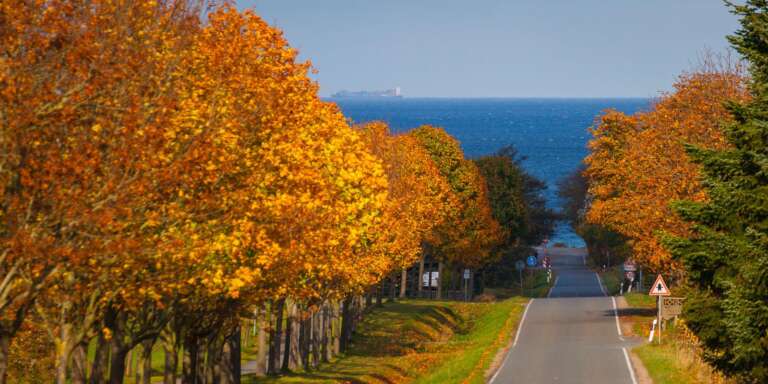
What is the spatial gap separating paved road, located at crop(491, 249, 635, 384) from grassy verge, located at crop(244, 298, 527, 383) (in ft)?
3.45

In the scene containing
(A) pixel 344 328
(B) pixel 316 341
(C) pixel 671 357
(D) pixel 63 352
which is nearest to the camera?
(D) pixel 63 352

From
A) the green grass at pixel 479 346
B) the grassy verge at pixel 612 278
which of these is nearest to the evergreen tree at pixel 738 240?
the green grass at pixel 479 346

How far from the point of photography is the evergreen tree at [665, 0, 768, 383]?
2598 centimetres

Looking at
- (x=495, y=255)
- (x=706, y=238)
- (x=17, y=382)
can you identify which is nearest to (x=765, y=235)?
(x=706, y=238)

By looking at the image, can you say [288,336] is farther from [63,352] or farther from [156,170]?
[156,170]

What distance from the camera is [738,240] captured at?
27.7 metres

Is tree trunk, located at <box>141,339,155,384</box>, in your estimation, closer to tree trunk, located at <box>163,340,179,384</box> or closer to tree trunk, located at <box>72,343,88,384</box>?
tree trunk, located at <box>163,340,179,384</box>

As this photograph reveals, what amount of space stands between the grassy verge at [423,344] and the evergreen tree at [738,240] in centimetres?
1326

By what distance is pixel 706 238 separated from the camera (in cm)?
2845

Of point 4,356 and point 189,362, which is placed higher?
point 4,356

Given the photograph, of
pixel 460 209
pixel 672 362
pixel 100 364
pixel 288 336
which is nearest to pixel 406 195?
pixel 460 209

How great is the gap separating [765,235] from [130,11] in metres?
13.7

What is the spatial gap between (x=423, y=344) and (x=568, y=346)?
9940mm

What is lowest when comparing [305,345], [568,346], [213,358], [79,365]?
[568,346]
